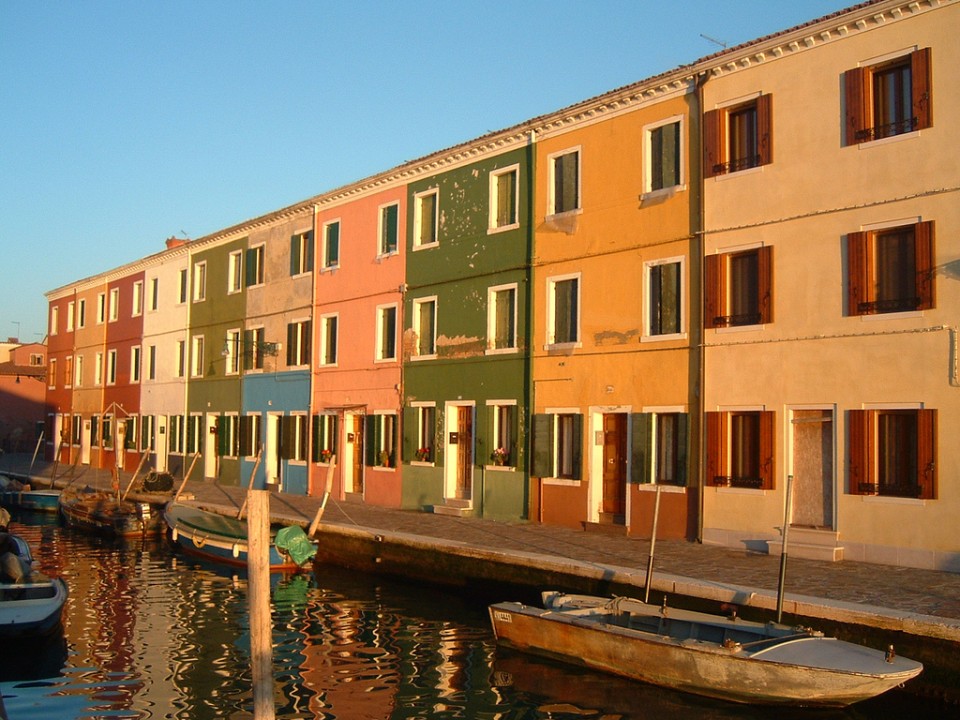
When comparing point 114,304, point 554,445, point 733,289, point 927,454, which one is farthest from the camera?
point 114,304

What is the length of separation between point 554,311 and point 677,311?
11.3 ft

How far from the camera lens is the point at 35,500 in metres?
32.5

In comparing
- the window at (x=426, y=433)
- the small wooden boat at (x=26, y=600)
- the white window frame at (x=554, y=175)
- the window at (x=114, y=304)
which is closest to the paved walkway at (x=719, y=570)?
the window at (x=426, y=433)

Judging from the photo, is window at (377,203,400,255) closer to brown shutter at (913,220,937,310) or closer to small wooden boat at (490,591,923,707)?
brown shutter at (913,220,937,310)

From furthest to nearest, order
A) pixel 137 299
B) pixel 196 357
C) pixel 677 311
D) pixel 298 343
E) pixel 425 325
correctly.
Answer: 1. pixel 137 299
2. pixel 196 357
3. pixel 298 343
4. pixel 425 325
5. pixel 677 311

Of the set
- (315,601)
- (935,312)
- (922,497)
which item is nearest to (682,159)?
(935,312)

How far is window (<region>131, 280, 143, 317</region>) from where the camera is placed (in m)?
40.7

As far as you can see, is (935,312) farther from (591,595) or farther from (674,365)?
(591,595)

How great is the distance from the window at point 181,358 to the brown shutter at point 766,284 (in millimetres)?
25603

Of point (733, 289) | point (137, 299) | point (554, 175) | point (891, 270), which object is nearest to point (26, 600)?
point (733, 289)

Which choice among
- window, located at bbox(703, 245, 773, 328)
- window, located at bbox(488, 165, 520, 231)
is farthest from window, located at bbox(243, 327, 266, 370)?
window, located at bbox(703, 245, 773, 328)

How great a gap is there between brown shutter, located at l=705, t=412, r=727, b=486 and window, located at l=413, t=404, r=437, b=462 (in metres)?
8.30

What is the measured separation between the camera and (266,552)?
8539mm

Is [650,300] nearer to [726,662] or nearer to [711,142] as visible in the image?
[711,142]
